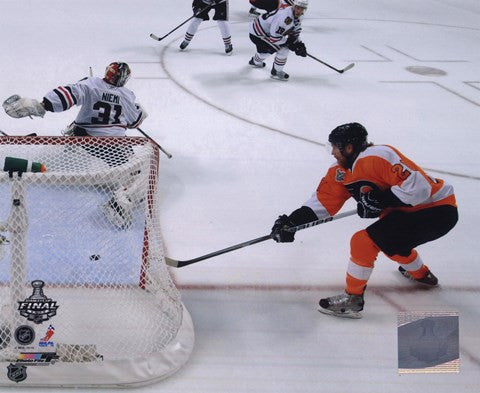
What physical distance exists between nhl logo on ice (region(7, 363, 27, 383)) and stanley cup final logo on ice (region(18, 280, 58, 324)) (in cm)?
15

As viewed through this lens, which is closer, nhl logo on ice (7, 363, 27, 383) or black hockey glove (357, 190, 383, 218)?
nhl logo on ice (7, 363, 27, 383)

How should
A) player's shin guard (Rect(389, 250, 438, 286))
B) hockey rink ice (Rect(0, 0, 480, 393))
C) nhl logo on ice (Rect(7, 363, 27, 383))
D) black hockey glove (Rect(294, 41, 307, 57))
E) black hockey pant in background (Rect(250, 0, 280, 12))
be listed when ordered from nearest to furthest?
nhl logo on ice (Rect(7, 363, 27, 383)) → hockey rink ice (Rect(0, 0, 480, 393)) → player's shin guard (Rect(389, 250, 438, 286)) → black hockey glove (Rect(294, 41, 307, 57)) → black hockey pant in background (Rect(250, 0, 280, 12))

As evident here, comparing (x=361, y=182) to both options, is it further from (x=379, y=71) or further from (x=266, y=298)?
(x=379, y=71)

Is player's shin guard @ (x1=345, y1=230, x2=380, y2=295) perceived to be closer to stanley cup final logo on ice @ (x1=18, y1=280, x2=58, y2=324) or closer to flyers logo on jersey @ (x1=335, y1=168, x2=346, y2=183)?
flyers logo on jersey @ (x1=335, y1=168, x2=346, y2=183)

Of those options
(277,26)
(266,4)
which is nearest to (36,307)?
(277,26)

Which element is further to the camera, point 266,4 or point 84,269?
point 266,4

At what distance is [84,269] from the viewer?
6.84 ft

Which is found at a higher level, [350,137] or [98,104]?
[350,137]

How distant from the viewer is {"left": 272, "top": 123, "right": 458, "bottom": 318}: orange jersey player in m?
2.24

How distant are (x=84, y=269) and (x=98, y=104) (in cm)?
120

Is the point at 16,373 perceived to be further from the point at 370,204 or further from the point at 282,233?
the point at 370,204

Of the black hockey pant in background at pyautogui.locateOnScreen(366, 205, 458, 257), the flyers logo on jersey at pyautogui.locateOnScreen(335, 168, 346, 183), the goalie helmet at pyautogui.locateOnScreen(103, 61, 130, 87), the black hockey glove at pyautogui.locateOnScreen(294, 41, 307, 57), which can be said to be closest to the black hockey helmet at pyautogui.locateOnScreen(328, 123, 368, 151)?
the flyers logo on jersey at pyautogui.locateOnScreen(335, 168, 346, 183)

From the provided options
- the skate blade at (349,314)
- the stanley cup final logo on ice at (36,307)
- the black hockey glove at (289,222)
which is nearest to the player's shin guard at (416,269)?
the skate blade at (349,314)

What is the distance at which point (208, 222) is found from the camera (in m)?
3.14
